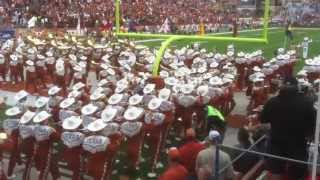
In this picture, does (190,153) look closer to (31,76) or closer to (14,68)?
(31,76)

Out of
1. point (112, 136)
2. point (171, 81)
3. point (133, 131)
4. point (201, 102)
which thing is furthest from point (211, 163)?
point (171, 81)

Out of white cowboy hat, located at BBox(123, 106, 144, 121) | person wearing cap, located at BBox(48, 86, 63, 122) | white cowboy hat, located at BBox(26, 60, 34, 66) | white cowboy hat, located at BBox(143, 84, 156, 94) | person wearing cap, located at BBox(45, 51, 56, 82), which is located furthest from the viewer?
person wearing cap, located at BBox(45, 51, 56, 82)

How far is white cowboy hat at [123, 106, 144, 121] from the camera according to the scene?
28.7 ft

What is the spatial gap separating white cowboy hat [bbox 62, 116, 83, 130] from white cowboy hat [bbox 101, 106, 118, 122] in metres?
0.38

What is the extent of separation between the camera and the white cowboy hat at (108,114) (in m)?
8.55

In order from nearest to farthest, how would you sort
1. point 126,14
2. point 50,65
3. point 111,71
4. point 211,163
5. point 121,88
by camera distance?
point 211,163 → point 121,88 → point 111,71 → point 50,65 → point 126,14

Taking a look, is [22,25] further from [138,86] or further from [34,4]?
[138,86]

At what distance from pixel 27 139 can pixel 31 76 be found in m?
7.73

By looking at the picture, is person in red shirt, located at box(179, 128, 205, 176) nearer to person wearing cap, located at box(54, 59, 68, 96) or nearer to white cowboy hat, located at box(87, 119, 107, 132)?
white cowboy hat, located at box(87, 119, 107, 132)

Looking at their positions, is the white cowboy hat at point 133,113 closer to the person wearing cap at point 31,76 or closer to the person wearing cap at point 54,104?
the person wearing cap at point 54,104

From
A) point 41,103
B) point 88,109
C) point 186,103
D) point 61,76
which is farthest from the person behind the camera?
point 61,76

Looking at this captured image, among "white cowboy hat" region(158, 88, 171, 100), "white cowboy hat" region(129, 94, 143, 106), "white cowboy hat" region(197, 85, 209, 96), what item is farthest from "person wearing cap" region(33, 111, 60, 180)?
"white cowboy hat" region(197, 85, 209, 96)

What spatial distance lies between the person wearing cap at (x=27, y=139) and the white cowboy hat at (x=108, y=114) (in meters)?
1.02

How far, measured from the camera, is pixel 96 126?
8039 millimetres
